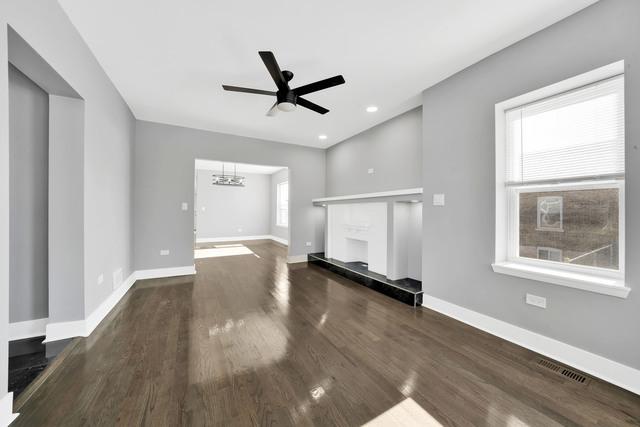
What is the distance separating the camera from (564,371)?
1.79 metres

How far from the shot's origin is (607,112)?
1800 millimetres

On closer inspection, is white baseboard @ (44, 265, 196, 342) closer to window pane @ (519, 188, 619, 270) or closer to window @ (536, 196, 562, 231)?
window pane @ (519, 188, 619, 270)

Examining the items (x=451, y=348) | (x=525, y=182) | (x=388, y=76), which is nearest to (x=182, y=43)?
(x=388, y=76)

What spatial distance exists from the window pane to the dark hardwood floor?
873 mm

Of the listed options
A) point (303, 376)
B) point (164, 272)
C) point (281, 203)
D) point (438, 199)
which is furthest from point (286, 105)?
point (281, 203)

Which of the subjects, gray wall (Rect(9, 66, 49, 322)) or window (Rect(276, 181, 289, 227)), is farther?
window (Rect(276, 181, 289, 227))

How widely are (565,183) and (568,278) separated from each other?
0.78m

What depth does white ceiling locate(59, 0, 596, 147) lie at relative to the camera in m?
1.84

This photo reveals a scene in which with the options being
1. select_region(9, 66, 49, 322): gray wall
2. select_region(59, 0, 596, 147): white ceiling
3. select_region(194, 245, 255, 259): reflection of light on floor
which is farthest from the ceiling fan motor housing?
select_region(194, 245, 255, 259): reflection of light on floor

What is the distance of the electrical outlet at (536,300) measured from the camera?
2.02 metres

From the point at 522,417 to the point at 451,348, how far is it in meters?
0.72

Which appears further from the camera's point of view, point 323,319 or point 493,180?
point 323,319

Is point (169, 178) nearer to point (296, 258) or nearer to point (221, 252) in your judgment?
point (221, 252)

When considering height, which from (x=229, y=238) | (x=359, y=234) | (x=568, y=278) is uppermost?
(x=359, y=234)
